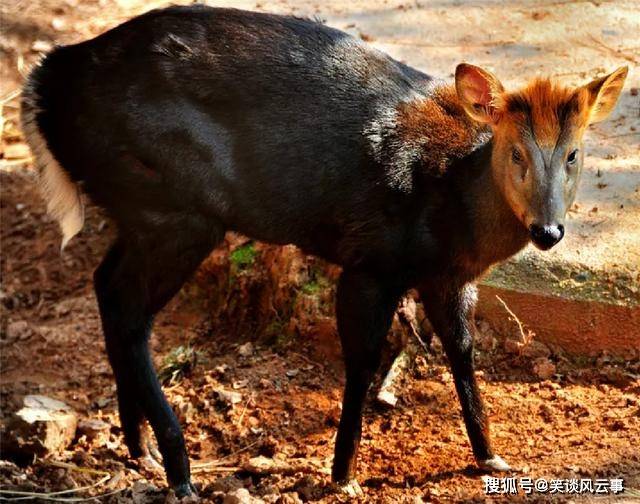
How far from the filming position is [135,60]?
16.4 ft

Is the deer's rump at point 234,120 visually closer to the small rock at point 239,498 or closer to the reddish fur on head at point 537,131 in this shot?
the reddish fur on head at point 537,131

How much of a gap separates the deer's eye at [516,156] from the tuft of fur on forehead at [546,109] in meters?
0.10

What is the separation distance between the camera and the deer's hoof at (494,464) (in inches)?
202

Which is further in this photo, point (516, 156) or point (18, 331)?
point (18, 331)

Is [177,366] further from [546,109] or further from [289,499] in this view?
[546,109]

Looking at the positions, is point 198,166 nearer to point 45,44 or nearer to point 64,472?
point 64,472

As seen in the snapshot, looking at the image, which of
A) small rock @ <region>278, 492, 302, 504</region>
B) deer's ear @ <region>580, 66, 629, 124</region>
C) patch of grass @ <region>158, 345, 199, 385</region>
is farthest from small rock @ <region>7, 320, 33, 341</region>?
deer's ear @ <region>580, 66, 629, 124</region>

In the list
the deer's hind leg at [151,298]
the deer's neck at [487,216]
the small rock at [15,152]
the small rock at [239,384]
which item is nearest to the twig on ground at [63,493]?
the deer's hind leg at [151,298]

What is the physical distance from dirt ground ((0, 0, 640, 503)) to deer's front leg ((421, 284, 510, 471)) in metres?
0.21

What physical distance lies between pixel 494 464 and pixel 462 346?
570 millimetres

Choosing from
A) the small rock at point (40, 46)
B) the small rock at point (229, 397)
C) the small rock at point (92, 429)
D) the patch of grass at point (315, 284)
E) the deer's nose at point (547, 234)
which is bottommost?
the small rock at point (92, 429)

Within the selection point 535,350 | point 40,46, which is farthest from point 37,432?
point 40,46

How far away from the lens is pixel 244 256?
6.68 meters

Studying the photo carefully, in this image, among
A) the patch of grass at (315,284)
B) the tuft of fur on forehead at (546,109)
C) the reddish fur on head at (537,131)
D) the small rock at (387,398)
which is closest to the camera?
the reddish fur on head at (537,131)
